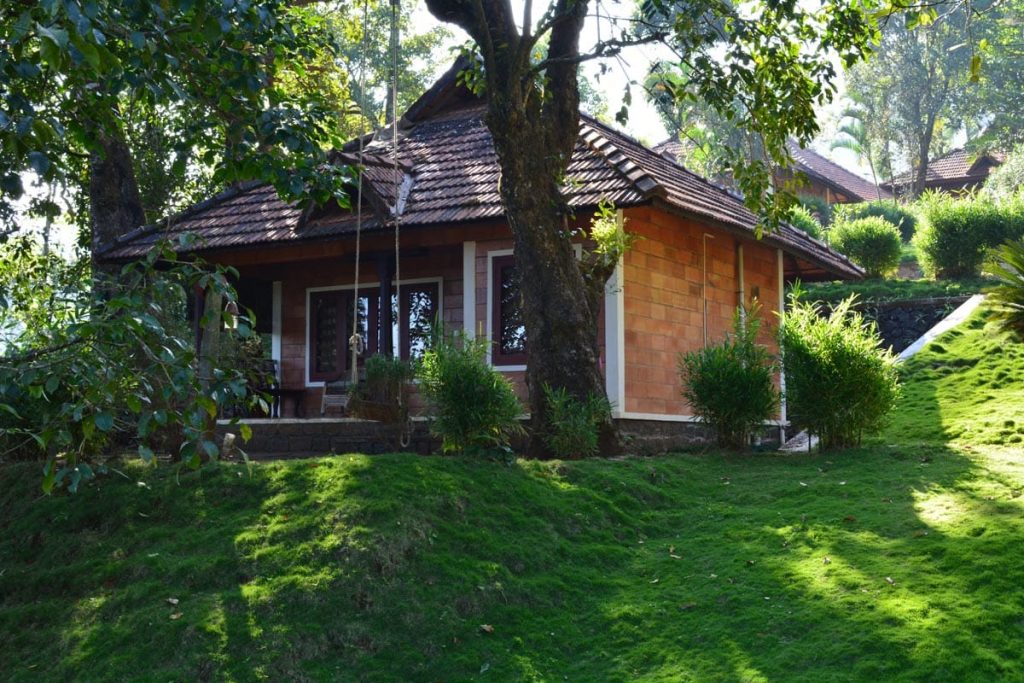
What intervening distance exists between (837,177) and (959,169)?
5267 millimetres

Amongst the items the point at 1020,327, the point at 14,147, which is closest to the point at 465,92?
the point at 1020,327

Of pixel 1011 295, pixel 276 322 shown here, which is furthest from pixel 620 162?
pixel 276 322

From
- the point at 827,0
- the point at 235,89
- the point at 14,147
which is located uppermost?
the point at 827,0

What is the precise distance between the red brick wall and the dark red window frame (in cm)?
154

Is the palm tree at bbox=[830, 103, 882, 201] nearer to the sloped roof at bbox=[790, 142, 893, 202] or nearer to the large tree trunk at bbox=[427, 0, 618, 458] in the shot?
the sloped roof at bbox=[790, 142, 893, 202]

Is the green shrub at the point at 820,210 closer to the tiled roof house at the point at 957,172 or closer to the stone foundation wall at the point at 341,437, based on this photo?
the tiled roof house at the point at 957,172

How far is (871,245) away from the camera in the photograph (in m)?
24.0

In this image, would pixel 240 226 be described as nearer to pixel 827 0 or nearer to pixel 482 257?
pixel 482 257

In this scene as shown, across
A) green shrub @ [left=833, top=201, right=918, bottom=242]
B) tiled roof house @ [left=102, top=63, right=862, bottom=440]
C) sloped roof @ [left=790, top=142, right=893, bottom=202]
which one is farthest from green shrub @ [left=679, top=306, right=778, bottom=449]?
sloped roof @ [left=790, top=142, right=893, bottom=202]

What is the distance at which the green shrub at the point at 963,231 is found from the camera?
2198 cm

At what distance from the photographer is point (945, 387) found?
47.8 feet

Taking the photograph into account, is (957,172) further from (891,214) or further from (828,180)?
(891,214)

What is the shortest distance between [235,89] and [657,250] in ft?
24.7

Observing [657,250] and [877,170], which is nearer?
[657,250]
